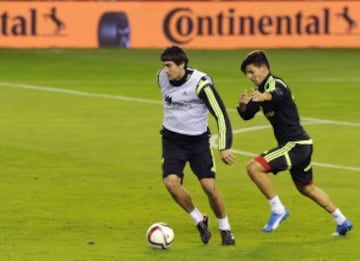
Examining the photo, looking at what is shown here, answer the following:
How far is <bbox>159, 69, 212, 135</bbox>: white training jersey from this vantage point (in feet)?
50.0

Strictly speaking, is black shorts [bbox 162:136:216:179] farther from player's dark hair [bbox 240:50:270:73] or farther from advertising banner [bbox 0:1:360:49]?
advertising banner [bbox 0:1:360:49]

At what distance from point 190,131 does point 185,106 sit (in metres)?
0.28

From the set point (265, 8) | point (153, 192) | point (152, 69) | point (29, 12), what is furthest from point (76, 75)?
point (153, 192)

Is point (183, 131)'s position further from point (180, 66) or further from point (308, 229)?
point (308, 229)

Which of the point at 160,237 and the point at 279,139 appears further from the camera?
the point at 279,139

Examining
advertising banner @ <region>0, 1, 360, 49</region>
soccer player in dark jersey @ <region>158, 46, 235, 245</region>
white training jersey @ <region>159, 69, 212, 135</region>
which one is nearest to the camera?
soccer player in dark jersey @ <region>158, 46, 235, 245</region>

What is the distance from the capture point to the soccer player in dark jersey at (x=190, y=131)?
15.1m

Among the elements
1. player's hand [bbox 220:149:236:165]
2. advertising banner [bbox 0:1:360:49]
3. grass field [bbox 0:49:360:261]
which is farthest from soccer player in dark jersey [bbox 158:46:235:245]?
advertising banner [bbox 0:1:360:49]

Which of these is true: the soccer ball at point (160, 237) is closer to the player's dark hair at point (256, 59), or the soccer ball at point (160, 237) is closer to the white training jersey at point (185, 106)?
the white training jersey at point (185, 106)

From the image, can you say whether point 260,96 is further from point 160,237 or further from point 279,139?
point 160,237

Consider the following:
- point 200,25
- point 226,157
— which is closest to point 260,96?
point 226,157

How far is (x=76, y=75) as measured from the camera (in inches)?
1407

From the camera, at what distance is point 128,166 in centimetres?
2150

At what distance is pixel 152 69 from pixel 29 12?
5.41 meters
